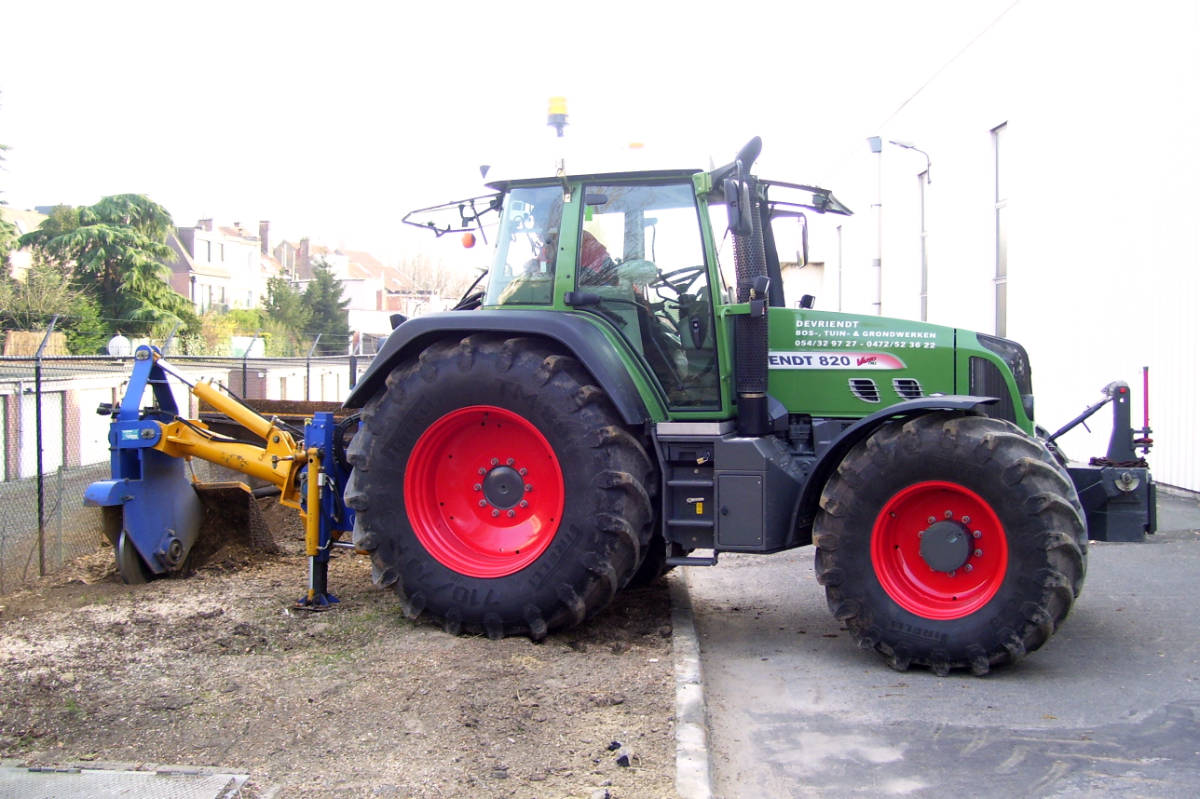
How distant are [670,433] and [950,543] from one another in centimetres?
165

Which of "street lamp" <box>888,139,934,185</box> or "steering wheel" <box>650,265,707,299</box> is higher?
"street lamp" <box>888,139,934,185</box>

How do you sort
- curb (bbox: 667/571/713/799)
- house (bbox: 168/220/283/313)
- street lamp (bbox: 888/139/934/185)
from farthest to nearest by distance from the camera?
house (bbox: 168/220/283/313)
street lamp (bbox: 888/139/934/185)
curb (bbox: 667/571/713/799)

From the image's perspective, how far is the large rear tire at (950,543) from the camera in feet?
17.1

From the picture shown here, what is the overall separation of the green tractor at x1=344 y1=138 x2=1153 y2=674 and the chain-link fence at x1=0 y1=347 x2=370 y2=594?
9.52ft

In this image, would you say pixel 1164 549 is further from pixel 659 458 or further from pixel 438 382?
pixel 438 382

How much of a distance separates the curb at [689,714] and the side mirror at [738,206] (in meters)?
2.34

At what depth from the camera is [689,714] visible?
→ 15.6 ft

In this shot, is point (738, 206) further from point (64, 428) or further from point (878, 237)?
point (878, 237)

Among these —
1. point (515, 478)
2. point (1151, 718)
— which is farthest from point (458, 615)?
point (1151, 718)

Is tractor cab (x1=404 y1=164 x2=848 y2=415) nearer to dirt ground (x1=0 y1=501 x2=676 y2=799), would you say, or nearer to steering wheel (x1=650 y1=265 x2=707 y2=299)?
steering wheel (x1=650 y1=265 x2=707 y2=299)

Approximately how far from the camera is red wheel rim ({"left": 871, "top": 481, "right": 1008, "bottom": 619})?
17.8ft

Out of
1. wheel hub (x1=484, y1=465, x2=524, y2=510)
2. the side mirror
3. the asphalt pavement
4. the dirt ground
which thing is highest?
the side mirror

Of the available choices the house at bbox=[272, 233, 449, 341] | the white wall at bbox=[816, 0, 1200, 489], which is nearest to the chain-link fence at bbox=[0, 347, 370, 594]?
the white wall at bbox=[816, 0, 1200, 489]

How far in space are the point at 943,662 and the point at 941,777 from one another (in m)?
1.28
